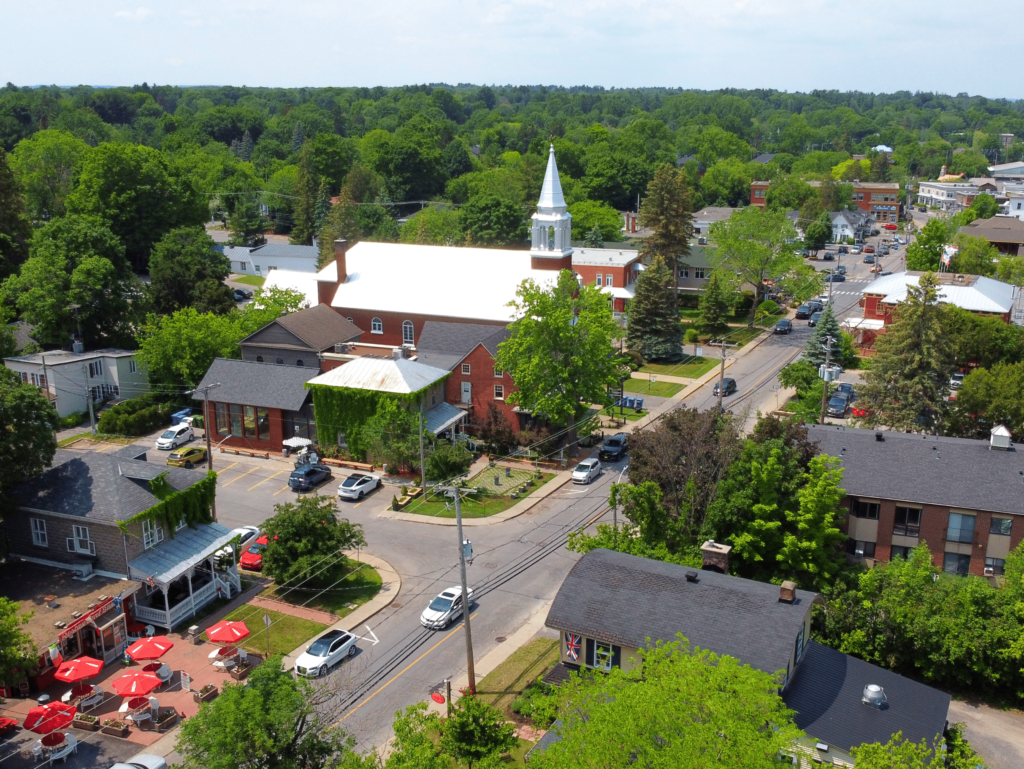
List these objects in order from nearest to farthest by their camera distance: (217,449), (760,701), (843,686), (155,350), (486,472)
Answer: (760,701) → (843,686) → (486,472) → (217,449) → (155,350)

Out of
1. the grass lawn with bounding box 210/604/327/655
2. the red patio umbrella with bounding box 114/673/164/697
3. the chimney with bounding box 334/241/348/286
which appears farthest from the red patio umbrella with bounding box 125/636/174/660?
the chimney with bounding box 334/241/348/286

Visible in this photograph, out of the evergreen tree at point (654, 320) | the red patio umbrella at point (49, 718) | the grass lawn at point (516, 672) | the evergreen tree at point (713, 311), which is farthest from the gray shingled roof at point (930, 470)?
the evergreen tree at point (713, 311)

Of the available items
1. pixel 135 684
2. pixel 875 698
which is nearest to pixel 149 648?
pixel 135 684

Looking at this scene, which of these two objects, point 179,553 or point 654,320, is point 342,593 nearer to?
point 179,553

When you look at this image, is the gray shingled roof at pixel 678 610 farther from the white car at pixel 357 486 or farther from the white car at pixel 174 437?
the white car at pixel 174 437

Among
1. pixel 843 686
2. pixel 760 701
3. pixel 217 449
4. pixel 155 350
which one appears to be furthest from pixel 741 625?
pixel 155 350

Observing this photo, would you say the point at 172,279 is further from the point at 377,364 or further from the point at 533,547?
the point at 533,547
